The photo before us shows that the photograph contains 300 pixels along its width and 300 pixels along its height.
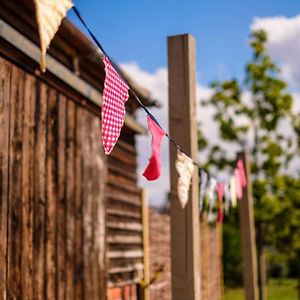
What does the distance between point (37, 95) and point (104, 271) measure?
237 cm

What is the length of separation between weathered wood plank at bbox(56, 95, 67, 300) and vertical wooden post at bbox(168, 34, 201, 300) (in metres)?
1.83

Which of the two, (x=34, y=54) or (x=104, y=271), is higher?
(x=34, y=54)

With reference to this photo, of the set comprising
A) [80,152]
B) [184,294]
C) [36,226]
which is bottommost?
[184,294]

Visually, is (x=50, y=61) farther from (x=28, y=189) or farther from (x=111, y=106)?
(x=111, y=106)

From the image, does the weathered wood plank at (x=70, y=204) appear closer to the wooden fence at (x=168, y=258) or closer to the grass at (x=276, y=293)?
the wooden fence at (x=168, y=258)

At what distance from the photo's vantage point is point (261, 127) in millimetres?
16750

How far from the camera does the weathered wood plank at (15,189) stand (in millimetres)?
4672

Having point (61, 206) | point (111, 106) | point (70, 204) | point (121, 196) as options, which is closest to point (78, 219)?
point (70, 204)

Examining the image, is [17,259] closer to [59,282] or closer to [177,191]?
[59,282]

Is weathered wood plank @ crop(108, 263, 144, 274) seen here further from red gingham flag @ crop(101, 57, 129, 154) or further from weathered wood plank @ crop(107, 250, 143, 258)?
red gingham flag @ crop(101, 57, 129, 154)

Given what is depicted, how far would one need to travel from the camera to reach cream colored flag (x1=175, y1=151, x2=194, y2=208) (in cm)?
388

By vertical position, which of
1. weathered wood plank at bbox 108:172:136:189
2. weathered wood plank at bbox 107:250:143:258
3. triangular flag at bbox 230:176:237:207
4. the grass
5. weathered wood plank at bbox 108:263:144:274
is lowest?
the grass

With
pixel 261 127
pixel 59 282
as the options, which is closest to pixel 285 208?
pixel 261 127

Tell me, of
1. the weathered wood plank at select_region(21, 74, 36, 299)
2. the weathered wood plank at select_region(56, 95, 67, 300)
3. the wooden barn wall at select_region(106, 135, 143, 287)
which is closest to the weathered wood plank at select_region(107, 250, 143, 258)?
the wooden barn wall at select_region(106, 135, 143, 287)
